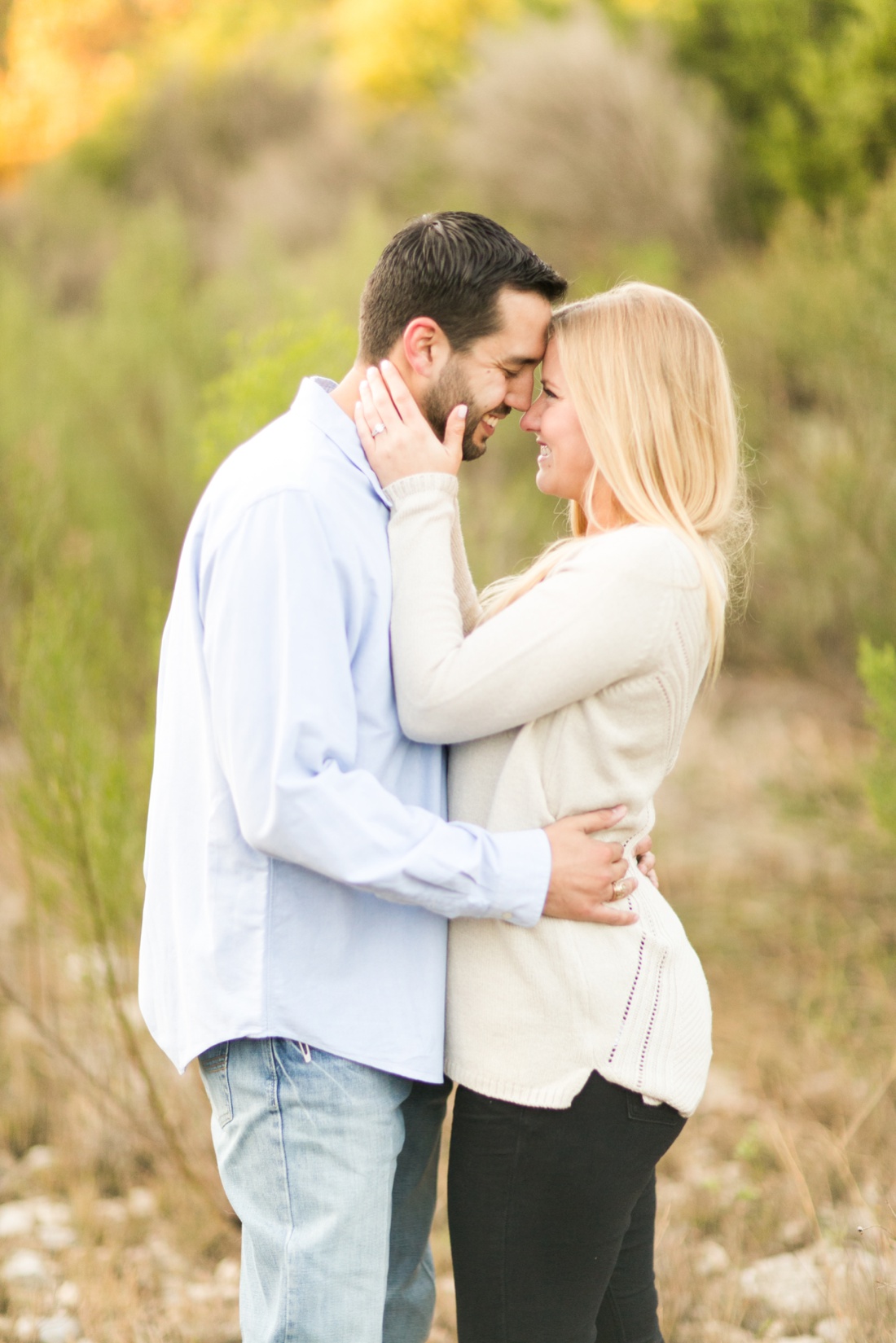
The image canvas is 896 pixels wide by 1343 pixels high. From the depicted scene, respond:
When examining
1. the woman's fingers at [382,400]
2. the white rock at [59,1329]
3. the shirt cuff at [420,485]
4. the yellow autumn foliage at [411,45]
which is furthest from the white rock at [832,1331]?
the yellow autumn foliage at [411,45]

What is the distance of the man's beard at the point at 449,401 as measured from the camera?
1.85 m

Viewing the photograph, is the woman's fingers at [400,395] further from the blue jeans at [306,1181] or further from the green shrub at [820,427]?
the green shrub at [820,427]

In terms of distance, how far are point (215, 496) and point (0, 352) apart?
581cm

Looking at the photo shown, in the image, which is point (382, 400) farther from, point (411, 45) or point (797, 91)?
point (411, 45)

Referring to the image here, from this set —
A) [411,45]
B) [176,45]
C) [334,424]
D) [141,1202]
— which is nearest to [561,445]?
[334,424]

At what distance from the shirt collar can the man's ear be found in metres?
0.14

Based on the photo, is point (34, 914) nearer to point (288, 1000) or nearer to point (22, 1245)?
point (22, 1245)

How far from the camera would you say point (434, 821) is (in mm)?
1642

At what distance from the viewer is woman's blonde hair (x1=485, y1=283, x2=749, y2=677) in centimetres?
178

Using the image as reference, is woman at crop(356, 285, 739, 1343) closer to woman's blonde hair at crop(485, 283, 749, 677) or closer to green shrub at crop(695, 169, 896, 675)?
woman's blonde hair at crop(485, 283, 749, 677)

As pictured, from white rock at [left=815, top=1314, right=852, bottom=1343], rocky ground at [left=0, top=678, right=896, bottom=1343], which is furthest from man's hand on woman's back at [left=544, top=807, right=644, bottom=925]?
white rock at [left=815, top=1314, right=852, bottom=1343]

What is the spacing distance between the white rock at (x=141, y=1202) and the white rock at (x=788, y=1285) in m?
1.68

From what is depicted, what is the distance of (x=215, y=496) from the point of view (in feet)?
5.63

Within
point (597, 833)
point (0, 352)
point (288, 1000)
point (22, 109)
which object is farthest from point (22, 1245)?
point (22, 109)
